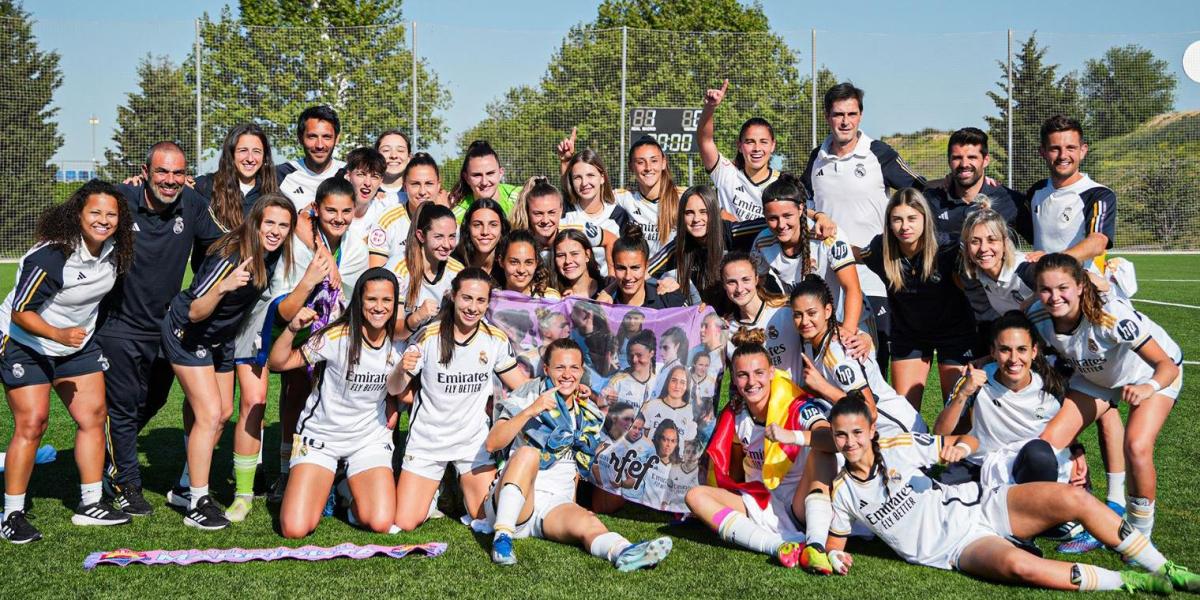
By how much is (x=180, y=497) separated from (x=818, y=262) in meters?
3.79

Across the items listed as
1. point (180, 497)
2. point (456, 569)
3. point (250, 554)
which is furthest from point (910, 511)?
point (180, 497)

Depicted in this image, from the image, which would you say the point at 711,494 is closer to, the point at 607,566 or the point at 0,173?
the point at 607,566

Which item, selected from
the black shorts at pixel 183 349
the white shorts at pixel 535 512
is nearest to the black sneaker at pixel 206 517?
the black shorts at pixel 183 349

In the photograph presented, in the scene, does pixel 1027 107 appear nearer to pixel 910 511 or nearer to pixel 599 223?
pixel 599 223

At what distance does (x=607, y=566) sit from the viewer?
14.3 feet

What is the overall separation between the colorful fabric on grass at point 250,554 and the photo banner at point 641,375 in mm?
1096

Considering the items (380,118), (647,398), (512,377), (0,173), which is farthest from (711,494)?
(0,173)

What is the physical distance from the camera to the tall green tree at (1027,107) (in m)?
19.7

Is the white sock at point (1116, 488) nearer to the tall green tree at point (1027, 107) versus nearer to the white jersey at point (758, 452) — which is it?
the white jersey at point (758, 452)

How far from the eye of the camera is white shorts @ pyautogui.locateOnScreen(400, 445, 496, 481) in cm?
511

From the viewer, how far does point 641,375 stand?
5.32 metres

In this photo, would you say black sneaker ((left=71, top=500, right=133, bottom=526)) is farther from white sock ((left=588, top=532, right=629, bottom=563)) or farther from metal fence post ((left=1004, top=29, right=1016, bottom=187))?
metal fence post ((left=1004, top=29, right=1016, bottom=187))

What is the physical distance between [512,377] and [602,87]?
15.7 m

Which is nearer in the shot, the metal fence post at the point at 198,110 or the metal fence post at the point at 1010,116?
the metal fence post at the point at 198,110
